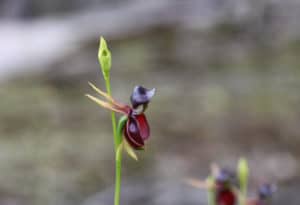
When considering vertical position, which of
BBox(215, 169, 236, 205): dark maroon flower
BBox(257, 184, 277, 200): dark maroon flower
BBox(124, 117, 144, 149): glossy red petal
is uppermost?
BBox(215, 169, 236, 205): dark maroon flower

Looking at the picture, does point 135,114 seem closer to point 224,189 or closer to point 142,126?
point 142,126

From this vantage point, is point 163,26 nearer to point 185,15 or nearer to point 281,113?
point 185,15

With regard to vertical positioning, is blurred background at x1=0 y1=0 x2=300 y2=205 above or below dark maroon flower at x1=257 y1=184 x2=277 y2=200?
above

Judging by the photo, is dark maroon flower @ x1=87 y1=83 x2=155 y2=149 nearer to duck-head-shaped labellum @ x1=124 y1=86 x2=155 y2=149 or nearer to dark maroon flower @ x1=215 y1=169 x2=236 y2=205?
duck-head-shaped labellum @ x1=124 y1=86 x2=155 y2=149

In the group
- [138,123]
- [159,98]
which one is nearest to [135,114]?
[138,123]

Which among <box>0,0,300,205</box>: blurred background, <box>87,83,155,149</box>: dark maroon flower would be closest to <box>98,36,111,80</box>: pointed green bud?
<box>87,83,155,149</box>: dark maroon flower

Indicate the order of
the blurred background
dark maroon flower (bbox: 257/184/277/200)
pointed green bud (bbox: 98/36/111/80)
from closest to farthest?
1. pointed green bud (bbox: 98/36/111/80)
2. dark maroon flower (bbox: 257/184/277/200)
3. the blurred background

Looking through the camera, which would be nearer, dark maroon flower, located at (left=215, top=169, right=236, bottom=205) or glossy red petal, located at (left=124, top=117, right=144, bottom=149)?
glossy red petal, located at (left=124, top=117, right=144, bottom=149)
